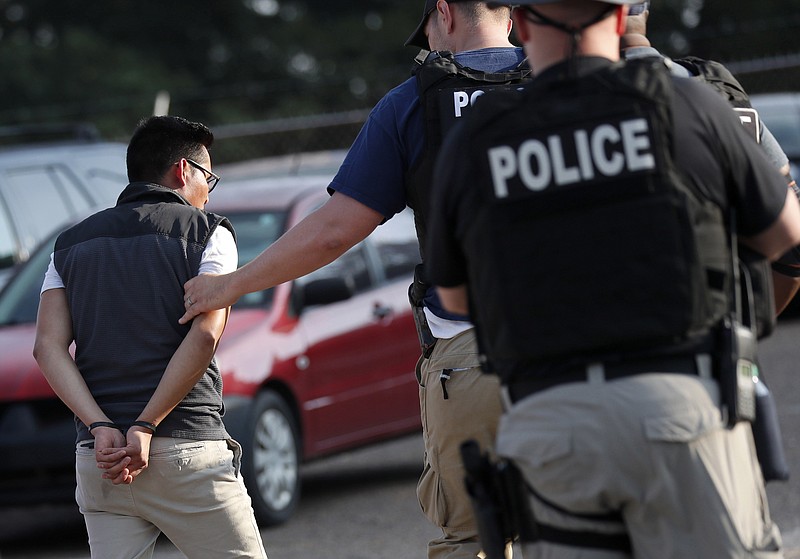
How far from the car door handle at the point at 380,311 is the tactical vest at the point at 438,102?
3.78 metres

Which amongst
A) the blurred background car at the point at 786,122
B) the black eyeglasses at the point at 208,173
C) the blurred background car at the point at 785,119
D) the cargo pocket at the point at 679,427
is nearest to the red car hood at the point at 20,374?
the black eyeglasses at the point at 208,173

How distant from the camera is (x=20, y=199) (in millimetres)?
9539

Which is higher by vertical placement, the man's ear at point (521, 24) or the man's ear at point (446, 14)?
the man's ear at point (521, 24)

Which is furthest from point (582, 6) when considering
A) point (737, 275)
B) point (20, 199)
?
point (20, 199)

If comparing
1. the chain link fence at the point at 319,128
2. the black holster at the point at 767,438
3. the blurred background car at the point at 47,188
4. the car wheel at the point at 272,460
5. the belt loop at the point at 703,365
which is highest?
the belt loop at the point at 703,365

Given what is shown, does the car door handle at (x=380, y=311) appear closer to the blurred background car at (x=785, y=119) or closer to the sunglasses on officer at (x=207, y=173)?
the sunglasses on officer at (x=207, y=173)

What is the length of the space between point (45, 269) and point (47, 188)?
85.3 inches

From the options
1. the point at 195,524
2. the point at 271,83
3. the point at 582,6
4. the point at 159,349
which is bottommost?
the point at 271,83

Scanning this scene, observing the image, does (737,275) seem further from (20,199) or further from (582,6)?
(20,199)

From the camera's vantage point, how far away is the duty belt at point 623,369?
107 inches

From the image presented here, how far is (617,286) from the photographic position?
270cm

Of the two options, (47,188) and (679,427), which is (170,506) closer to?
(679,427)

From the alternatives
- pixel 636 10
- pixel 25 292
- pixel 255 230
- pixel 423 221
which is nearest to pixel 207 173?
pixel 423 221

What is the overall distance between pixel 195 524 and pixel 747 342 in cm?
178
